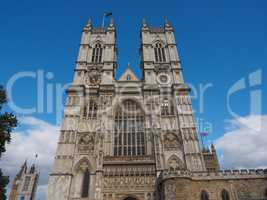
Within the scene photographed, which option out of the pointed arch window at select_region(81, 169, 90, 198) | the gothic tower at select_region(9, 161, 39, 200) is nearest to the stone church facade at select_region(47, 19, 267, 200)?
the pointed arch window at select_region(81, 169, 90, 198)

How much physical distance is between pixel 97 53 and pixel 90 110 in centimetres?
1119

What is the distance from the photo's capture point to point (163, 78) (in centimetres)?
3139

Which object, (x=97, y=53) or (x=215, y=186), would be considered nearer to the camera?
(x=215, y=186)

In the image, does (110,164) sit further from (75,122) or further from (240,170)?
(240,170)

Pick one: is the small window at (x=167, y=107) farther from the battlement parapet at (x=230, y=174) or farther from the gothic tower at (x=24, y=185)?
the gothic tower at (x=24, y=185)

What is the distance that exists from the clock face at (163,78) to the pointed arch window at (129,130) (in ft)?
17.4

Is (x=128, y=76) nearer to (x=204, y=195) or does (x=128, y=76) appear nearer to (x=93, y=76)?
(x=93, y=76)

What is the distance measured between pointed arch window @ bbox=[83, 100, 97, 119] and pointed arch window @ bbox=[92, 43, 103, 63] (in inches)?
319

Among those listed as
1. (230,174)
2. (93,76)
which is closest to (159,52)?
(93,76)

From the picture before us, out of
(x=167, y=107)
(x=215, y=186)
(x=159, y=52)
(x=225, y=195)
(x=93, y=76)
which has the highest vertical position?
(x=159, y=52)

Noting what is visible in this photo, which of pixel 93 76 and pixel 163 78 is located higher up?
pixel 93 76

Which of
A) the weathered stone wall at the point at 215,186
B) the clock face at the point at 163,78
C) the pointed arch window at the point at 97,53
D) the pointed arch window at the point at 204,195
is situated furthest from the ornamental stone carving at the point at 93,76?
the pointed arch window at the point at 204,195

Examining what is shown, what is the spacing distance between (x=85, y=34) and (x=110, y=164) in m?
23.6

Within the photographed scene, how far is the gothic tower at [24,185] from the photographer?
2307 inches
